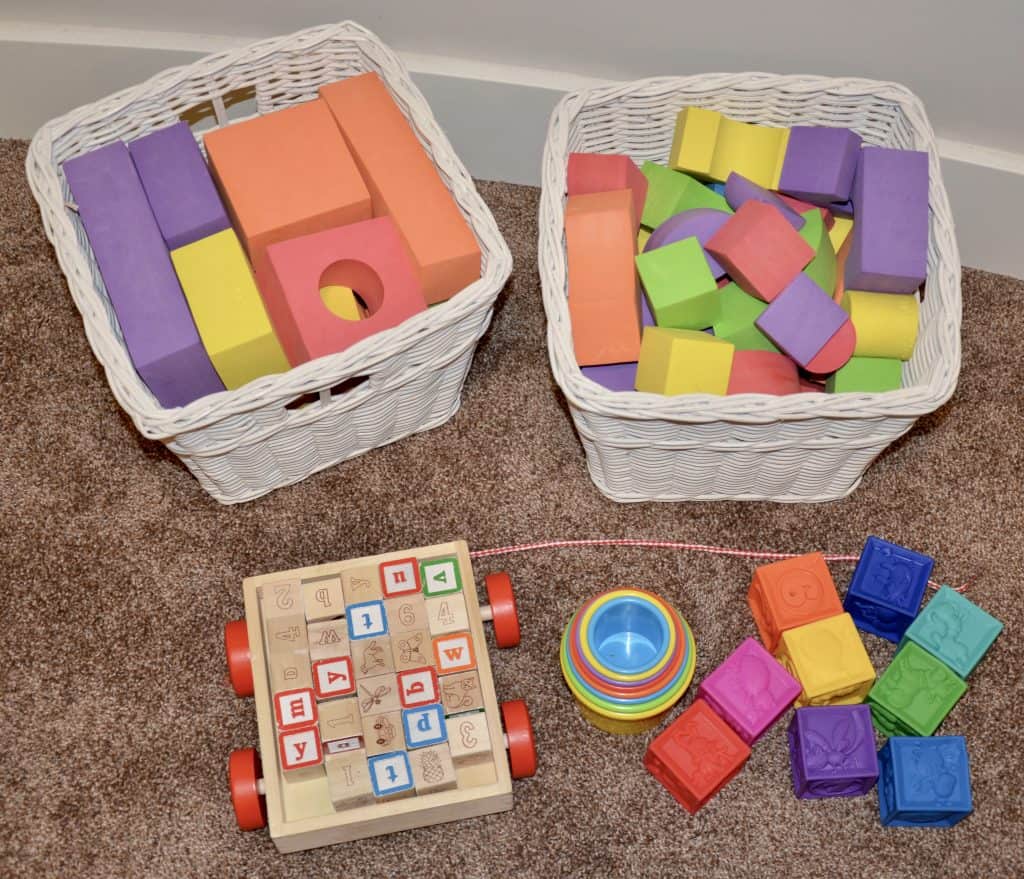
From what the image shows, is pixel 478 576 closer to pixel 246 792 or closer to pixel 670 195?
pixel 246 792

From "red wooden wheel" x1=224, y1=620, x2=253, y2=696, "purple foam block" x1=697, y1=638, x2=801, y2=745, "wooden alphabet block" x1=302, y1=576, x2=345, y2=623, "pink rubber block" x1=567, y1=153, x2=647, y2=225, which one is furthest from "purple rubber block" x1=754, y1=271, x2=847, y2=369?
"red wooden wheel" x1=224, y1=620, x2=253, y2=696

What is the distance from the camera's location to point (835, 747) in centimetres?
128

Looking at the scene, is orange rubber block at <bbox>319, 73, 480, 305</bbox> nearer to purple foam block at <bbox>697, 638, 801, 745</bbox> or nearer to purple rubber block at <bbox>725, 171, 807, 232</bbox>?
purple rubber block at <bbox>725, 171, 807, 232</bbox>

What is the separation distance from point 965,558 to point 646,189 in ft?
1.93

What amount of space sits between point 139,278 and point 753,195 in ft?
2.32

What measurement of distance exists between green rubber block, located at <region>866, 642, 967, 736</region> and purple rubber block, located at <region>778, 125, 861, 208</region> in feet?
1.75

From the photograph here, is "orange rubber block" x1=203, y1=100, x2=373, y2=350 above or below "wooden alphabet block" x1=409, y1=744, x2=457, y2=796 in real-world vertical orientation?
above

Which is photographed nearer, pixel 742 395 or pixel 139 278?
pixel 742 395

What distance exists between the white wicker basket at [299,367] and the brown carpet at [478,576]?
3.8 inches

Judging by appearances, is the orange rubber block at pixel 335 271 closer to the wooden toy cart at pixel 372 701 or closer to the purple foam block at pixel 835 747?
the wooden toy cart at pixel 372 701

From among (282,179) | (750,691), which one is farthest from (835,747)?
(282,179)

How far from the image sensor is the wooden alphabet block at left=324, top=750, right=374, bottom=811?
122 cm

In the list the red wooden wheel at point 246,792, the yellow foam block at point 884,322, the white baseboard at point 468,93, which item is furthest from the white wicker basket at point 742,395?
the red wooden wheel at point 246,792

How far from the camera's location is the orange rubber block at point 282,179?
1365 millimetres
